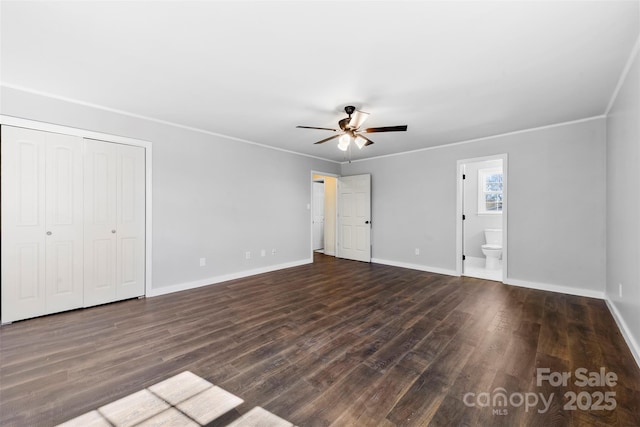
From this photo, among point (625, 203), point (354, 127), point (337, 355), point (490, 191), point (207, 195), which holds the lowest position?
point (337, 355)

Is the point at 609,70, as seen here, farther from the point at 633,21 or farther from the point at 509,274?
the point at 509,274

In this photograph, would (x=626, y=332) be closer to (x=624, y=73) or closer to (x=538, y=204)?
(x=538, y=204)

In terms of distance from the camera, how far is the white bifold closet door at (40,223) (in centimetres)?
286

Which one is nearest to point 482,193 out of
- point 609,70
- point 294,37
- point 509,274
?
point 509,274

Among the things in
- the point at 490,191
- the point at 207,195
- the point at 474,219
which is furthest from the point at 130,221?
the point at 490,191

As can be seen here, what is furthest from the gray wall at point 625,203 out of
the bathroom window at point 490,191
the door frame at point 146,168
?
the door frame at point 146,168

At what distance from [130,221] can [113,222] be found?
0.19 meters

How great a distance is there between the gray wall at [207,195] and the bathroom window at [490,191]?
4.19 m

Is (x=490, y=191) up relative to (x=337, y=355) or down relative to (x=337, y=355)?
up

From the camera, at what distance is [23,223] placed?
2928mm

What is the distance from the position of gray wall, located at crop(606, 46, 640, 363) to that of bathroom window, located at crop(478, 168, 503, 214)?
260 cm

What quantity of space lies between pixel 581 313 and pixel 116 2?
5279 mm

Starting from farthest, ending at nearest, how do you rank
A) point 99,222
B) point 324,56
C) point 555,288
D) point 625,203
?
point 555,288, point 99,222, point 625,203, point 324,56

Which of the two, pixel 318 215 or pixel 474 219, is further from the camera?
pixel 318 215
